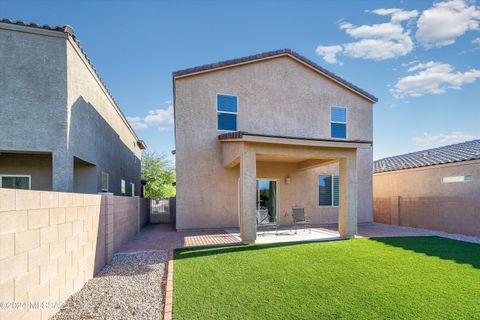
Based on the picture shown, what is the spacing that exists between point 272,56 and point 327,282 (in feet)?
41.3

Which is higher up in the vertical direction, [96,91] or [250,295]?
[96,91]

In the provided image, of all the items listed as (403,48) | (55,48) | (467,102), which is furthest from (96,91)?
(467,102)

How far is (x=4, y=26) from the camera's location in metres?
8.08

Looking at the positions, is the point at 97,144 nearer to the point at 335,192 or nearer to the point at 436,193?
the point at 335,192

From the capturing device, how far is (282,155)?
11.2 meters

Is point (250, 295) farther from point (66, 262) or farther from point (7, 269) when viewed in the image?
point (7, 269)

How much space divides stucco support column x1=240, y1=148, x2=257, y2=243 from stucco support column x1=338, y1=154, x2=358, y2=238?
414 cm

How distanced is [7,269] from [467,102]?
1001 inches

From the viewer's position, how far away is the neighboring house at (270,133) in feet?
44.8

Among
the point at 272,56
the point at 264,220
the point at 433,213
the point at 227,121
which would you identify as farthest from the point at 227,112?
the point at 433,213

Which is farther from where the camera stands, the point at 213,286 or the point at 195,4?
the point at 195,4

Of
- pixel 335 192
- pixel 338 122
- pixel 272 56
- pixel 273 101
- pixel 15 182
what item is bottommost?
pixel 335 192

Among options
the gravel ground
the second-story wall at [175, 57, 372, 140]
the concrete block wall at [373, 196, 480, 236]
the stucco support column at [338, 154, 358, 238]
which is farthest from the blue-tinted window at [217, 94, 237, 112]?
the concrete block wall at [373, 196, 480, 236]

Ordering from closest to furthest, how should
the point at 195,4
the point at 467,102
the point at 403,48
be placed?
the point at 195,4 < the point at 403,48 < the point at 467,102
